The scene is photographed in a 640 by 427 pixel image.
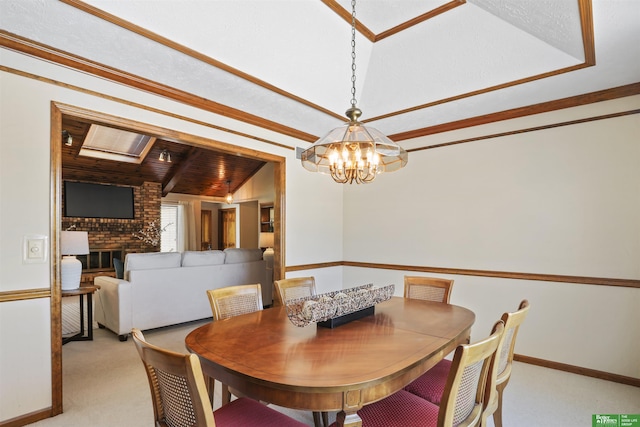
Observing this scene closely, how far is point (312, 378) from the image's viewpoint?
1.24 metres

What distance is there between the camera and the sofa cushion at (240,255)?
15.8ft

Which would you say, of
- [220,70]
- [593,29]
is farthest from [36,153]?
[593,29]

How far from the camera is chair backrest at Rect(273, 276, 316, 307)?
269 cm

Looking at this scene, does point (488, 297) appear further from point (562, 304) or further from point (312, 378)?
point (312, 378)

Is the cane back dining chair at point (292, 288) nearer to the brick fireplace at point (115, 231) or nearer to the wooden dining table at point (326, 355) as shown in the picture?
the wooden dining table at point (326, 355)

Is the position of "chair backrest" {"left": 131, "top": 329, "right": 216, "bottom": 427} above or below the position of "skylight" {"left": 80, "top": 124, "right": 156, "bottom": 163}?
below

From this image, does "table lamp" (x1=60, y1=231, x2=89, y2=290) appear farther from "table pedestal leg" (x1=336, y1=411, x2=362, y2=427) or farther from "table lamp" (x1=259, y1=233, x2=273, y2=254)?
"table lamp" (x1=259, y1=233, x2=273, y2=254)

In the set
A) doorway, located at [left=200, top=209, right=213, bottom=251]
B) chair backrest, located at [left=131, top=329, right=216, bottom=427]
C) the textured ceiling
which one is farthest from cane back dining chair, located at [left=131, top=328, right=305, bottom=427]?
doorway, located at [left=200, top=209, right=213, bottom=251]

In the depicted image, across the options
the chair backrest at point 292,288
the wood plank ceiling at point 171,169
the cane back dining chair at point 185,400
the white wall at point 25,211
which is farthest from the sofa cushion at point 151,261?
the cane back dining chair at point 185,400

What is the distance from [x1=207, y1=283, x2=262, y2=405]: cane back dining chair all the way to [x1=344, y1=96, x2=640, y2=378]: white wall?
2.30 m

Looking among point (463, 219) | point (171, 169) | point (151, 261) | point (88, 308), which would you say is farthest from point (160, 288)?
point (171, 169)

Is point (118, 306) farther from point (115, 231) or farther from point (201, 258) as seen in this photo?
point (115, 231)

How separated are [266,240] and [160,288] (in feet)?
14.7

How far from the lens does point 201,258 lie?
452 centimetres
